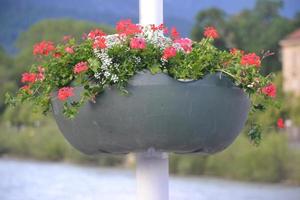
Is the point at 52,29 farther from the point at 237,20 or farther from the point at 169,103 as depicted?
the point at 169,103

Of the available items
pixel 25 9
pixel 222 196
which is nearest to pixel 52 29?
pixel 25 9

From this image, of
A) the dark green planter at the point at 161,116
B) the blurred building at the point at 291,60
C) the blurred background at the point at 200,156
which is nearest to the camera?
the dark green planter at the point at 161,116

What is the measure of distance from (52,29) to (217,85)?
23562 mm

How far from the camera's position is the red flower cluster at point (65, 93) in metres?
0.87

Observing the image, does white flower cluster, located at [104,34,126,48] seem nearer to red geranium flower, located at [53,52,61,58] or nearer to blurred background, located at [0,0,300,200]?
red geranium flower, located at [53,52,61,58]

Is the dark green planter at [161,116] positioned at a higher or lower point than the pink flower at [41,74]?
lower

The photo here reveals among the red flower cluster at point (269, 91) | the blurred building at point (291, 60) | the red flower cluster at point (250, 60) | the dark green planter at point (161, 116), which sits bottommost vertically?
the dark green planter at point (161, 116)

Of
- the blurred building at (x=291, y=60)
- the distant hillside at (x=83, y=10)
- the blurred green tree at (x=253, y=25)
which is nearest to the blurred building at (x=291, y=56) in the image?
the blurred building at (x=291, y=60)

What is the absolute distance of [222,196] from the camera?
687 cm

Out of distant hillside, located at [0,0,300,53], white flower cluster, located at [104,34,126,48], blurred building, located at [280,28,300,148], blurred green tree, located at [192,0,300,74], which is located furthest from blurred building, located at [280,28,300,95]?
white flower cluster, located at [104,34,126,48]

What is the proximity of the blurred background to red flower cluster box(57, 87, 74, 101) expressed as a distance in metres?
0.13

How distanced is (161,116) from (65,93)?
0.43 ft

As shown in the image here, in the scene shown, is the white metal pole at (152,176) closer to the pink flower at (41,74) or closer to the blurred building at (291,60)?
the pink flower at (41,74)

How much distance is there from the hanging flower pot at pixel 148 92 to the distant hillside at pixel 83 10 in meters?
16.4
